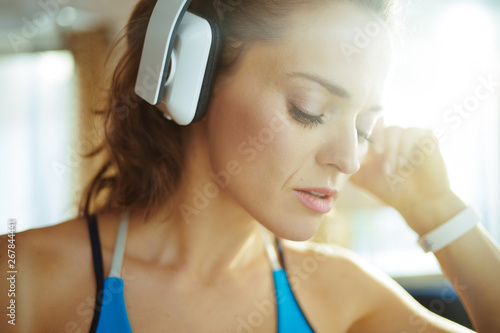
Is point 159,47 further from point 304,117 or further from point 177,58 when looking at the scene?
point 304,117

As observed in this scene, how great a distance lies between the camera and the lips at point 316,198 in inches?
32.3

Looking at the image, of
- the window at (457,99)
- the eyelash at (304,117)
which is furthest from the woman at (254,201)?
the window at (457,99)

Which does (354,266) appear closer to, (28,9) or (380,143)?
(380,143)

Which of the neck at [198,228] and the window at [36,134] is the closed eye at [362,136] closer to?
the neck at [198,228]

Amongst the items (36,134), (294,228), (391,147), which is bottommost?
(36,134)

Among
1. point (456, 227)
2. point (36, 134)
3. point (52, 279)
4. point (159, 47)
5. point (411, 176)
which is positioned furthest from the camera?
point (36, 134)

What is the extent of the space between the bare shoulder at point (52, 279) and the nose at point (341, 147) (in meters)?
0.53

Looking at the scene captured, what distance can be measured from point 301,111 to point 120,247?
1.59ft

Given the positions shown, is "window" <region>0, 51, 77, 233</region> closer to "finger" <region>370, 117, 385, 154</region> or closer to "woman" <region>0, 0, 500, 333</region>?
"woman" <region>0, 0, 500, 333</region>

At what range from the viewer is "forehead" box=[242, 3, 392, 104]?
0.77m

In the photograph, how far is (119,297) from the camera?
837 mm

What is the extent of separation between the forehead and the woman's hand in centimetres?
28

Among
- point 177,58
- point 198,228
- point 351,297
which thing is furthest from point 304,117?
point 351,297

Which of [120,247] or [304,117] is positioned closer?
[304,117]
